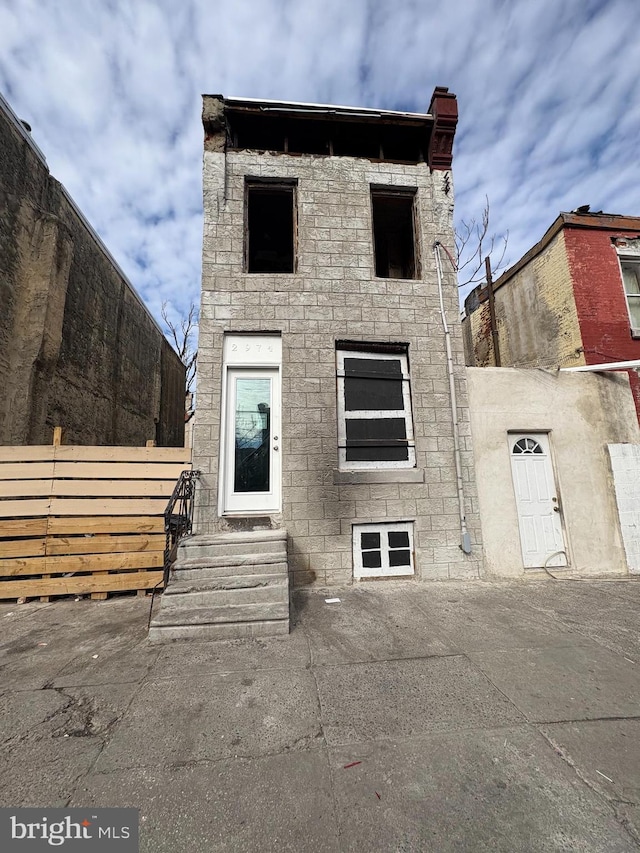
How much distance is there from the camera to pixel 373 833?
1578 millimetres

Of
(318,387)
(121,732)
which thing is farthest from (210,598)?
(318,387)

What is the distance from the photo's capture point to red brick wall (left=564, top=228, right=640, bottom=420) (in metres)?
Answer: 6.89

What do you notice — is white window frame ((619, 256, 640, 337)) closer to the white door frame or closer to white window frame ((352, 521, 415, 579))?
white window frame ((352, 521, 415, 579))

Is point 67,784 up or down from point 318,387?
down

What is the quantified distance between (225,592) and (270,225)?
714 cm

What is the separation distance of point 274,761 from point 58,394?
29.9 feet

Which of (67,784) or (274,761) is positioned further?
(274,761)

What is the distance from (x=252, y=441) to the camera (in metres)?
5.43

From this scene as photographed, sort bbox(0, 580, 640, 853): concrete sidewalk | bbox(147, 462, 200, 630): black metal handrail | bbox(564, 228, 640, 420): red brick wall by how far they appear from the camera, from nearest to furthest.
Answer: bbox(0, 580, 640, 853): concrete sidewalk < bbox(147, 462, 200, 630): black metal handrail < bbox(564, 228, 640, 420): red brick wall

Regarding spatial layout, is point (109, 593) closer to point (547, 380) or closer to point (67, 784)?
point (67, 784)

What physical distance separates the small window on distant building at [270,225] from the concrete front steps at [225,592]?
4454 millimetres

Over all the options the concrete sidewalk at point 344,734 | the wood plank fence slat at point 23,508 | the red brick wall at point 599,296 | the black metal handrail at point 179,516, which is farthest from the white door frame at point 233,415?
the red brick wall at point 599,296

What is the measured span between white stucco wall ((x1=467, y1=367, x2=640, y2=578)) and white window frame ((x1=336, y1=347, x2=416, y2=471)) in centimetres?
105

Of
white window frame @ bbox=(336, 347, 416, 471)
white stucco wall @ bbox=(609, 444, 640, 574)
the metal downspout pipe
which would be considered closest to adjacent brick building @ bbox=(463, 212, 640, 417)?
white stucco wall @ bbox=(609, 444, 640, 574)
